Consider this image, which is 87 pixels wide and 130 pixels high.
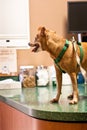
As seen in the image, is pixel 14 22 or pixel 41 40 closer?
pixel 41 40

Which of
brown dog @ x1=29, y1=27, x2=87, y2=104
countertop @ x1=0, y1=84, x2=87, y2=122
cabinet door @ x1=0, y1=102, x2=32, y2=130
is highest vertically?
brown dog @ x1=29, y1=27, x2=87, y2=104

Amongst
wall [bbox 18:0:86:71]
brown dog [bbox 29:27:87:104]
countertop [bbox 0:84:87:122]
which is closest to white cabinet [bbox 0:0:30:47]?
wall [bbox 18:0:86:71]

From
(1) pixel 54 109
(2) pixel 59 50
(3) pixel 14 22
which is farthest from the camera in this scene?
(3) pixel 14 22

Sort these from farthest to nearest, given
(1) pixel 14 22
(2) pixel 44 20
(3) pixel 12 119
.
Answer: (2) pixel 44 20 < (1) pixel 14 22 < (3) pixel 12 119

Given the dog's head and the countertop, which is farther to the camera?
the dog's head

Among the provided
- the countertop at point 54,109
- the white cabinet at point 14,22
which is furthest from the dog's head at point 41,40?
the white cabinet at point 14,22

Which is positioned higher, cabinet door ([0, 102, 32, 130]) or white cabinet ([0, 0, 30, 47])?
white cabinet ([0, 0, 30, 47])

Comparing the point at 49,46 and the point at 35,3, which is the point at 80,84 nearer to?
the point at 35,3

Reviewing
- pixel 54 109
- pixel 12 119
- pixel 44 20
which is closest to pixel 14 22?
pixel 44 20

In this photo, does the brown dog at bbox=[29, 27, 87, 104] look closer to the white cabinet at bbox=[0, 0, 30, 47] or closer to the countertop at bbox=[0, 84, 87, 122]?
the countertop at bbox=[0, 84, 87, 122]

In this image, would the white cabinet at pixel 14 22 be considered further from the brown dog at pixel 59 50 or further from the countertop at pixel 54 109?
the brown dog at pixel 59 50

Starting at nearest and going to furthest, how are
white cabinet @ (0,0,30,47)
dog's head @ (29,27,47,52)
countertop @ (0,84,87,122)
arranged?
1. countertop @ (0,84,87,122)
2. dog's head @ (29,27,47,52)
3. white cabinet @ (0,0,30,47)

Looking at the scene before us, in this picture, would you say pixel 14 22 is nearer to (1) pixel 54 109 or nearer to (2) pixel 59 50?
(2) pixel 59 50

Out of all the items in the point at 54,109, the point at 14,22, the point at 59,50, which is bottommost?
the point at 54,109
